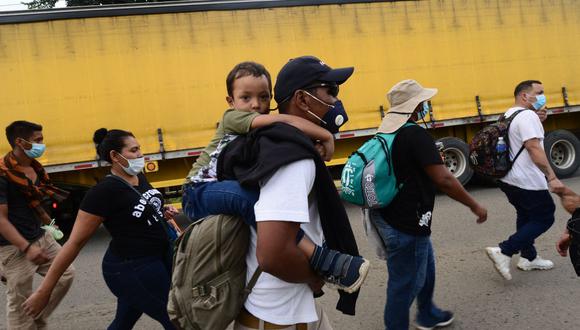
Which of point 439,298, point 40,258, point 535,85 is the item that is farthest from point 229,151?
point 535,85

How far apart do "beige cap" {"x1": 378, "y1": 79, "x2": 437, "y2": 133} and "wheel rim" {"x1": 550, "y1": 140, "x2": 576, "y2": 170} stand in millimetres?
7691

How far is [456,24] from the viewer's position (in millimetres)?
9047

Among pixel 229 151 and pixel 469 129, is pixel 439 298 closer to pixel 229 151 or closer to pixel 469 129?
pixel 229 151

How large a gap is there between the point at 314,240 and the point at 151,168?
21.2 ft

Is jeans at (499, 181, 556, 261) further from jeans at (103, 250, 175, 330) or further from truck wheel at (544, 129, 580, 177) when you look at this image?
truck wheel at (544, 129, 580, 177)

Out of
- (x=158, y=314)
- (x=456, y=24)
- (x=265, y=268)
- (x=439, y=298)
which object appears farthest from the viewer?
(x=456, y=24)

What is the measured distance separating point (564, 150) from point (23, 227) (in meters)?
9.93

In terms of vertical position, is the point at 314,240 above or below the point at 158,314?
above

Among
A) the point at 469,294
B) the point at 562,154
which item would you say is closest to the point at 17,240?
the point at 469,294

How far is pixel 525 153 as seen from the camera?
4.32 metres

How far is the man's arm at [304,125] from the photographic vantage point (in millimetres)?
1656

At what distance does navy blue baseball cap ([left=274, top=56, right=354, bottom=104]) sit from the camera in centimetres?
174

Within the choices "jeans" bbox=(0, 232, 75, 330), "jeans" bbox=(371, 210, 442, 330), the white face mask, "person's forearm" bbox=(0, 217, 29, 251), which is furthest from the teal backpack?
"person's forearm" bbox=(0, 217, 29, 251)

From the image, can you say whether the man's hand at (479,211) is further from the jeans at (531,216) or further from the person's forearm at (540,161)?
the jeans at (531,216)
